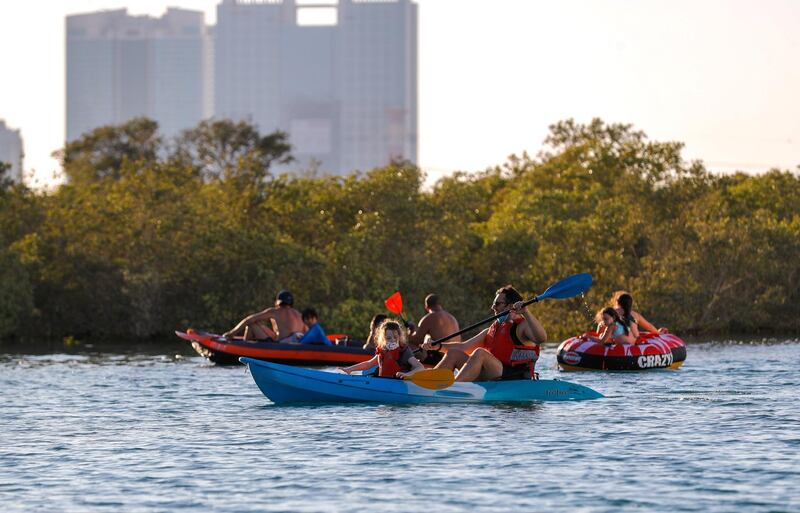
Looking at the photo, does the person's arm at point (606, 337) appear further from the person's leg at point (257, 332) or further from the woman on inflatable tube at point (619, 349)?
the person's leg at point (257, 332)

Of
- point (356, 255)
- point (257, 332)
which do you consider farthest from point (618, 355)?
point (356, 255)

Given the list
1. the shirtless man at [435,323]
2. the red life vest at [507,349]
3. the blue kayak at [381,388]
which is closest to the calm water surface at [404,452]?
the blue kayak at [381,388]

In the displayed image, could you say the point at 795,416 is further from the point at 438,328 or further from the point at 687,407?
the point at 438,328

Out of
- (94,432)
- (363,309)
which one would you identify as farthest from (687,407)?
(363,309)

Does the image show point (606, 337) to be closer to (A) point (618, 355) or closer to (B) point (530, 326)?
(A) point (618, 355)

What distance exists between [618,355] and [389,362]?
6793 millimetres

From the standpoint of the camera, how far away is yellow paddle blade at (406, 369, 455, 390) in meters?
A: 18.1

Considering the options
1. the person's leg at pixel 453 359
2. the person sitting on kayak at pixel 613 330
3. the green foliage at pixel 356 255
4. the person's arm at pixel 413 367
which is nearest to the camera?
the person's arm at pixel 413 367

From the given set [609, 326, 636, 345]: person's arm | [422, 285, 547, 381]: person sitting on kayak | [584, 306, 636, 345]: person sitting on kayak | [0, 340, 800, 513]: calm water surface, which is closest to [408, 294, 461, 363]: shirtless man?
[0, 340, 800, 513]: calm water surface

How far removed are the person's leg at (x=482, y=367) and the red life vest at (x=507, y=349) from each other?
90mm

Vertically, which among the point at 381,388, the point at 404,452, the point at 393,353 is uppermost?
the point at 393,353

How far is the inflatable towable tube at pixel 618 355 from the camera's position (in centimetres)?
2412

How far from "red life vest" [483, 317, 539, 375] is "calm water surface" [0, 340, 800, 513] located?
0.60 metres

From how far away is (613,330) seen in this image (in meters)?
24.3
